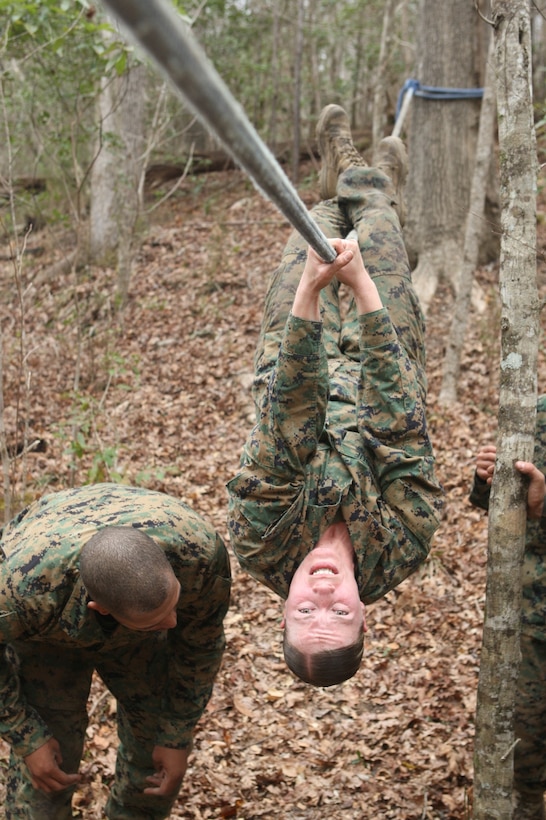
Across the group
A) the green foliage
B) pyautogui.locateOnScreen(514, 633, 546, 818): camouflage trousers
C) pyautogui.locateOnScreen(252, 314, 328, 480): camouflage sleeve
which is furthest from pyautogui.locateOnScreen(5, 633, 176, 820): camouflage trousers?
the green foliage

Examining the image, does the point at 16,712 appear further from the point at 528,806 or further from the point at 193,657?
the point at 528,806

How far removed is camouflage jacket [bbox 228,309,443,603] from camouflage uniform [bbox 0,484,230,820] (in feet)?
1.00

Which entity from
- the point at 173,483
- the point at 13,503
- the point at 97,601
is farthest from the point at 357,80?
the point at 97,601

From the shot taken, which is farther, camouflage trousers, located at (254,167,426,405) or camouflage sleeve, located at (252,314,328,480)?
camouflage trousers, located at (254,167,426,405)

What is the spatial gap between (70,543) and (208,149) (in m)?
14.4

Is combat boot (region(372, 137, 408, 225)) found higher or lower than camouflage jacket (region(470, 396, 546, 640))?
higher

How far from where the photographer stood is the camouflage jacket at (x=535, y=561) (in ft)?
12.2

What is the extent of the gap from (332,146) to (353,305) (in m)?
1.20

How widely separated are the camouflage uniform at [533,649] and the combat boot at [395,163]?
1704 mm

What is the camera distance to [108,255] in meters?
12.1

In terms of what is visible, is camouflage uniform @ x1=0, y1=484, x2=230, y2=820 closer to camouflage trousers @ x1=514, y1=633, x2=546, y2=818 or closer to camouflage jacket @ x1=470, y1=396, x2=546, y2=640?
camouflage jacket @ x1=470, y1=396, x2=546, y2=640

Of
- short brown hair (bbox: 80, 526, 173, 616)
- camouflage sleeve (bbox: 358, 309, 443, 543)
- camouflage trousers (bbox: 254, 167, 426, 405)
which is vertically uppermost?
camouflage trousers (bbox: 254, 167, 426, 405)

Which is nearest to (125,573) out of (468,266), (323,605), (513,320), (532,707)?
(323,605)

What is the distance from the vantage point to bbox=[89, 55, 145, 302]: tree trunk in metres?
10.6
